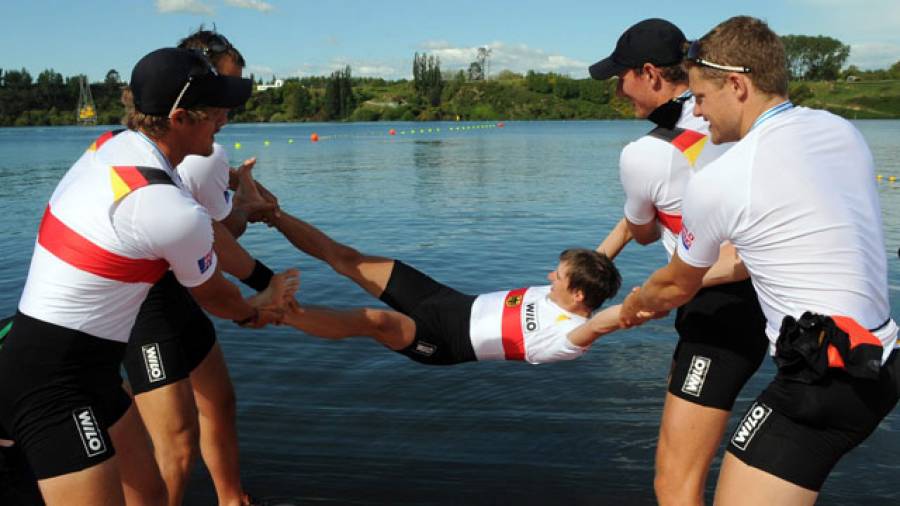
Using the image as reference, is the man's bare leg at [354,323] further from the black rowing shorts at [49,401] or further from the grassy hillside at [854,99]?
the grassy hillside at [854,99]

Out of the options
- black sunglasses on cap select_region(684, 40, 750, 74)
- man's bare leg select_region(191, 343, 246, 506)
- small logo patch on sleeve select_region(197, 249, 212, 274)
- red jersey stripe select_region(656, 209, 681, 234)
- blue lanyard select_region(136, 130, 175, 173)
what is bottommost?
man's bare leg select_region(191, 343, 246, 506)

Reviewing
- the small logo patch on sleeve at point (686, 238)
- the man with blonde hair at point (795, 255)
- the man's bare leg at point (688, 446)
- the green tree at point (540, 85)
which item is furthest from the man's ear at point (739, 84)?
the green tree at point (540, 85)

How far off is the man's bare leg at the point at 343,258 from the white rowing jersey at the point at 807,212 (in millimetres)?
3654

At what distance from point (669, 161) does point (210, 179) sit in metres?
3.27

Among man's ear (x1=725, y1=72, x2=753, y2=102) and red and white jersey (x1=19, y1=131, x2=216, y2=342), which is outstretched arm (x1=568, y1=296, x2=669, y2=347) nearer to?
man's ear (x1=725, y1=72, x2=753, y2=102)

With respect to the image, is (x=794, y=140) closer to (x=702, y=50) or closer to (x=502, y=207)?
(x=702, y=50)

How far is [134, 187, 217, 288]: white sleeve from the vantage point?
310 cm

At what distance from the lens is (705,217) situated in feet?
9.94

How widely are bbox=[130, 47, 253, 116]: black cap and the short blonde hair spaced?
2441 mm

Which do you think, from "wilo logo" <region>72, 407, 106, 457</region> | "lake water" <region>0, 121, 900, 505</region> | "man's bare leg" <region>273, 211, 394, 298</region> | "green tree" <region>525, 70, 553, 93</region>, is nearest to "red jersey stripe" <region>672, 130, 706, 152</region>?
"man's bare leg" <region>273, 211, 394, 298</region>

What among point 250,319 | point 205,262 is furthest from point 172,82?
point 250,319

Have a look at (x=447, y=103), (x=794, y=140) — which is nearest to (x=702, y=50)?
(x=794, y=140)

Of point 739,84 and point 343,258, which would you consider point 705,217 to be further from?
point 343,258

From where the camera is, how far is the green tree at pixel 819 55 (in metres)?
152
